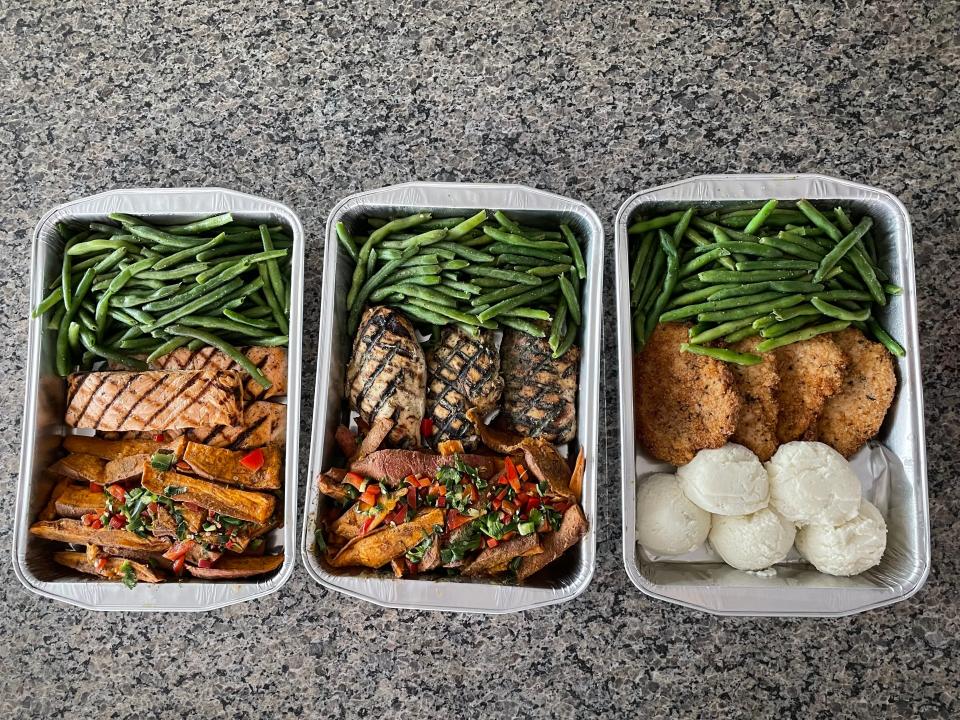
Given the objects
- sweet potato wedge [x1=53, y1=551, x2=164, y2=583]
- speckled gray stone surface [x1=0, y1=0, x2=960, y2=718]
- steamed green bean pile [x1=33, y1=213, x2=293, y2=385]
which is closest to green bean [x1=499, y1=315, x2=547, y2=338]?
speckled gray stone surface [x1=0, y1=0, x2=960, y2=718]

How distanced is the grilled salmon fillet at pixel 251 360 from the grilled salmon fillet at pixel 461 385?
603 mm

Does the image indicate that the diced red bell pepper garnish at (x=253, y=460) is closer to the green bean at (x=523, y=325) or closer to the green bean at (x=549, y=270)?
the green bean at (x=523, y=325)

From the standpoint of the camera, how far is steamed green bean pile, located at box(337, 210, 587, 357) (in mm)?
2533

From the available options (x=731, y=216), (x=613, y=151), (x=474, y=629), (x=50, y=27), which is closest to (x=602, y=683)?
(x=474, y=629)

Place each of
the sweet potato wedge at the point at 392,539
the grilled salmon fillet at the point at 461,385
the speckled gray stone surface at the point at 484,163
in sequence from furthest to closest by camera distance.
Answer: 1. the speckled gray stone surface at the point at 484,163
2. the grilled salmon fillet at the point at 461,385
3. the sweet potato wedge at the point at 392,539

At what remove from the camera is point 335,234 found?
255 cm

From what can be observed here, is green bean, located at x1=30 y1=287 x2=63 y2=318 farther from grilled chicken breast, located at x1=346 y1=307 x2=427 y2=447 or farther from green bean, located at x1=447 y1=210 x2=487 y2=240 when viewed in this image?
green bean, located at x1=447 y1=210 x2=487 y2=240

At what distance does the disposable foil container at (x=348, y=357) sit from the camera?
2.40 meters

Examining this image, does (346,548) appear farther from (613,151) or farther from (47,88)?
(47,88)

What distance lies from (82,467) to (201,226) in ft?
3.41

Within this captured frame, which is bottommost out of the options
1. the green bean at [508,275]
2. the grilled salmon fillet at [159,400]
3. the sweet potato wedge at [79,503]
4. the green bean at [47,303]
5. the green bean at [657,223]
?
the sweet potato wedge at [79,503]

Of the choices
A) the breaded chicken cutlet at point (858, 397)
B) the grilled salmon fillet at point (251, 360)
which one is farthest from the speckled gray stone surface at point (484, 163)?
the breaded chicken cutlet at point (858, 397)

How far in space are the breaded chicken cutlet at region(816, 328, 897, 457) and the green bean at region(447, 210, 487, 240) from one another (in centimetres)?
147

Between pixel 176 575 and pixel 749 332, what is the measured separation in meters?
2.38
